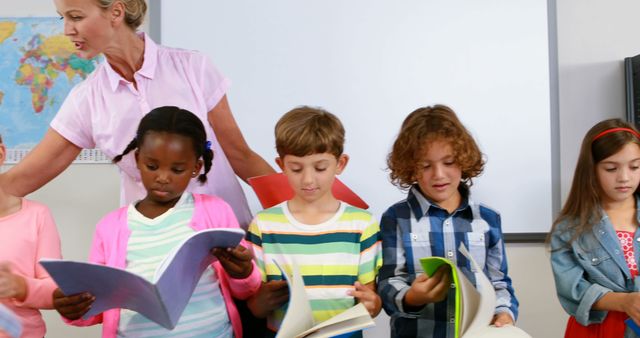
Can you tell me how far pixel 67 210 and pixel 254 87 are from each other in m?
0.87

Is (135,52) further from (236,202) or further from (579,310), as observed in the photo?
(579,310)

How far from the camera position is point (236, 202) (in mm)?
1642

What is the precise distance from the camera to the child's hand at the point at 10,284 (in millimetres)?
1157

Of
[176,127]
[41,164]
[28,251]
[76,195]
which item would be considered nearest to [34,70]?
[76,195]

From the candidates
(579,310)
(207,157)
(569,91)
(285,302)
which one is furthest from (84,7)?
(569,91)

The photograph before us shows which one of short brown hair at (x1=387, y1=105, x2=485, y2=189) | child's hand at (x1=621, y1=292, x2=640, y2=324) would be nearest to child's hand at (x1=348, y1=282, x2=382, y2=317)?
short brown hair at (x1=387, y1=105, x2=485, y2=189)

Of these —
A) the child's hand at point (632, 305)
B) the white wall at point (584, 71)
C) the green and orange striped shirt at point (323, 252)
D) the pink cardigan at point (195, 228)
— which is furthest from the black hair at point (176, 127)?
the white wall at point (584, 71)

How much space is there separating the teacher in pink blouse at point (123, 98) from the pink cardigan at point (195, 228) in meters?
0.21

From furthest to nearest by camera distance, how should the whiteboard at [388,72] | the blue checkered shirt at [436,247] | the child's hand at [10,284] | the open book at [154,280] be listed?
the whiteboard at [388,72]
the blue checkered shirt at [436,247]
the child's hand at [10,284]
the open book at [154,280]

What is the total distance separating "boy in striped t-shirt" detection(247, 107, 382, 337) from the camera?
1.30 metres

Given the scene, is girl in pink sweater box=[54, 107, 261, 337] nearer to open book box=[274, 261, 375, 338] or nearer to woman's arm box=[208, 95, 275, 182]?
open book box=[274, 261, 375, 338]

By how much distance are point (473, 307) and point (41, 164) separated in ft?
3.82

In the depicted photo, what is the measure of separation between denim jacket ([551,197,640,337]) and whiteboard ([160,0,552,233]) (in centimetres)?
64

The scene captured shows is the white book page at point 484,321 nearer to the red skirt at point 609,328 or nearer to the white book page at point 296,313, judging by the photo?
the white book page at point 296,313
